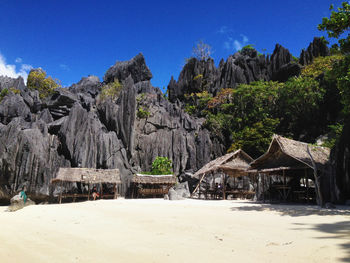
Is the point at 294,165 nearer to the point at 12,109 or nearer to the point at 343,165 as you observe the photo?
the point at 343,165

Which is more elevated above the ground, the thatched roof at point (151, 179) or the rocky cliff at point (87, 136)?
the rocky cliff at point (87, 136)

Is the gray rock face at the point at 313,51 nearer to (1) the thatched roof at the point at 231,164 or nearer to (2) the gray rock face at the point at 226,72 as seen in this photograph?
(2) the gray rock face at the point at 226,72

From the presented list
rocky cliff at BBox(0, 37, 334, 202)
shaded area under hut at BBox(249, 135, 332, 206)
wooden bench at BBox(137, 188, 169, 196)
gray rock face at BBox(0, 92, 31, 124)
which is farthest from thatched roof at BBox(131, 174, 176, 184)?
gray rock face at BBox(0, 92, 31, 124)

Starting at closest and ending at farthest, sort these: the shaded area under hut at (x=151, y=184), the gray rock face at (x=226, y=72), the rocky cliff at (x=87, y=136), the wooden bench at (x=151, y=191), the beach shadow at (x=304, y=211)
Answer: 1. the beach shadow at (x=304, y=211)
2. the rocky cliff at (x=87, y=136)
3. the shaded area under hut at (x=151, y=184)
4. the wooden bench at (x=151, y=191)
5. the gray rock face at (x=226, y=72)

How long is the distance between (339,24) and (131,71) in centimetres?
3779

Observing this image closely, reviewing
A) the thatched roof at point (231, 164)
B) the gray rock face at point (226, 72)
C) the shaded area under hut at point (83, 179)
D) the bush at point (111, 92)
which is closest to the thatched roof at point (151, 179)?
the shaded area under hut at point (83, 179)

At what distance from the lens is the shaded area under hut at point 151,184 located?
75.3 feet

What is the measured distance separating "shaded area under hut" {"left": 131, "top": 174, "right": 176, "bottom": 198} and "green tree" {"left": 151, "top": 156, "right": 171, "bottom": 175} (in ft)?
7.70

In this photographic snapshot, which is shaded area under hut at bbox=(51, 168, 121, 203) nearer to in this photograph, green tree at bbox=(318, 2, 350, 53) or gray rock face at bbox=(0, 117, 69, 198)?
gray rock face at bbox=(0, 117, 69, 198)

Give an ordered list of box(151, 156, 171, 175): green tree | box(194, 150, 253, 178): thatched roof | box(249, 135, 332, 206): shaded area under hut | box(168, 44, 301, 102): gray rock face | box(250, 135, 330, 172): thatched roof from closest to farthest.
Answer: box(249, 135, 332, 206): shaded area under hut, box(250, 135, 330, 172): thatched roof, box(194, 150, 253, 178): thatched roof, box(151, 156, 171, 175): green tree, box(168, 44, 301, 102): gray rock face

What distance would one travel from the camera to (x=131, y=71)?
44.8 metres

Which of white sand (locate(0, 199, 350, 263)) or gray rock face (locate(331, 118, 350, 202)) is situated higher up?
gray rock face (locate(331, 118, 350, 202))

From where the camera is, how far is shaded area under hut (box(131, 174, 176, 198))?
22.9 m

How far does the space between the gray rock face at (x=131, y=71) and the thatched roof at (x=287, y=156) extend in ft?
108
